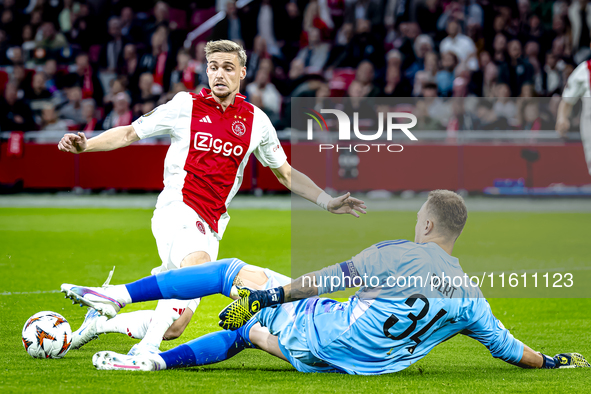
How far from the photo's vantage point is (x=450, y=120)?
50.6 feet

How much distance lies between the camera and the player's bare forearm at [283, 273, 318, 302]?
3924 mm

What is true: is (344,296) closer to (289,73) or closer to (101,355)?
(101,355)

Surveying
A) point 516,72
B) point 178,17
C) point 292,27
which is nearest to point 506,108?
point 516,72

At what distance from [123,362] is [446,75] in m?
13.3

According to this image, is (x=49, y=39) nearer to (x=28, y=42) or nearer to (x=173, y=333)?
(x=28, y=42)

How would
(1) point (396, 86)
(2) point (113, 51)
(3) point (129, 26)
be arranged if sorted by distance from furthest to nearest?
(3) point (129, 26) < (2) point (113, 51) < (1) point (396, 86)

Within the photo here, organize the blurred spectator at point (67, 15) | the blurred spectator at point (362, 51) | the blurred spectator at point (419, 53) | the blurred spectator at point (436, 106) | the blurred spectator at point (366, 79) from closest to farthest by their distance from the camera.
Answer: the blurred spectator at point (436, 106) < the blurred spectator at point (366, 79) < the blurred spectator at point (419, 53) < the blurred spectator at point (362, 51) < the blurred spectator at point (67, 15)

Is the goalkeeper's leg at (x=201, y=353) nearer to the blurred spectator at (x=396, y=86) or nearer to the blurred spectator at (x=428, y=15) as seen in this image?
the blurred spectator at (x=396, y=86)

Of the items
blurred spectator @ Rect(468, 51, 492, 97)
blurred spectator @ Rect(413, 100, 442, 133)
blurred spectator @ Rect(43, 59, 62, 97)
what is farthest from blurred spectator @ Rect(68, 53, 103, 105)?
blurred spectator @ Rect(468, 51, 492, 97)

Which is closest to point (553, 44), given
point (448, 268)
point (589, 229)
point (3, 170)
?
point (589, 229)

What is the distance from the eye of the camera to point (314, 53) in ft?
59.0

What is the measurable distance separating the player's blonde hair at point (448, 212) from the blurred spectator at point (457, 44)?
44.6ft

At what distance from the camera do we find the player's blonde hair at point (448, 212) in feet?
13.7

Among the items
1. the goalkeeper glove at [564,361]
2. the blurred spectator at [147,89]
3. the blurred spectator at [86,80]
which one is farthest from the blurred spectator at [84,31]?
the goalkeeper glove at [564,361]
